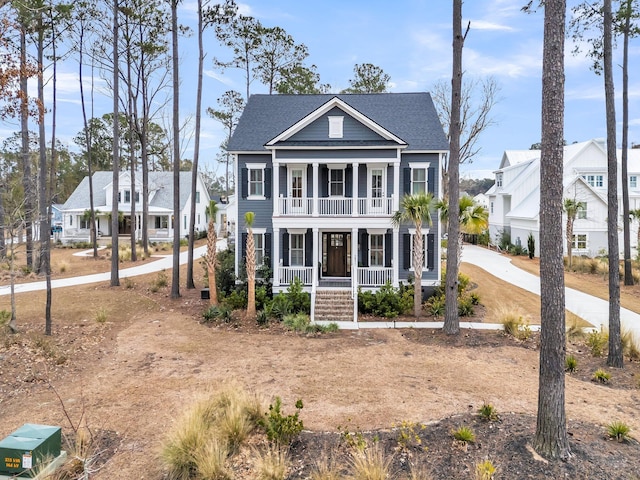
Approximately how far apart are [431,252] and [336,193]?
500 cm

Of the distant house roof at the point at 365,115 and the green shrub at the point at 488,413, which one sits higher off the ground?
the distant house roof at the point at 365,115

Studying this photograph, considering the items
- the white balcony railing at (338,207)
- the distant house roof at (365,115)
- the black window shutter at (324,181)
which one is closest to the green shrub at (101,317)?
the white balcony railing at (338,207)

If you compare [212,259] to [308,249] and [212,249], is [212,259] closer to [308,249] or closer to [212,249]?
[212,249]

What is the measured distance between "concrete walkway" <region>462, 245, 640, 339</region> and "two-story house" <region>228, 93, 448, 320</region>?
568cm

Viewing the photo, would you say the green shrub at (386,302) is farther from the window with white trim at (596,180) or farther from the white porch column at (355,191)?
the window with white trim at (596,180)

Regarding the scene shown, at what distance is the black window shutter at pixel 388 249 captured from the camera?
701 inches

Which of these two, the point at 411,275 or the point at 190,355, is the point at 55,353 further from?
the point at 411,275

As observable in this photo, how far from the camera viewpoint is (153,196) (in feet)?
140

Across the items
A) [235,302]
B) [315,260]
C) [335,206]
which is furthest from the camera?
[335,206]

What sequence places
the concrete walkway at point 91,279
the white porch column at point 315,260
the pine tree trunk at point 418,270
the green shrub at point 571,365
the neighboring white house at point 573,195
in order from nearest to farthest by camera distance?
the green shrub at point 571,365, the pine tree trunk at point 418,270, the white porch column at point 315,260, the concrete walkway at point 91,279, the neighboring white house at point 573,195

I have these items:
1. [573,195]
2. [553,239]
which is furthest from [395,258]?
[573,195]

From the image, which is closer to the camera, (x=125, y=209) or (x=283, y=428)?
(x=283, y=428)

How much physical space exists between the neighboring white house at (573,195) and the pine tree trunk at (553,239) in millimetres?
26866

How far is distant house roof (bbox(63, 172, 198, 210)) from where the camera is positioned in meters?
42.4
